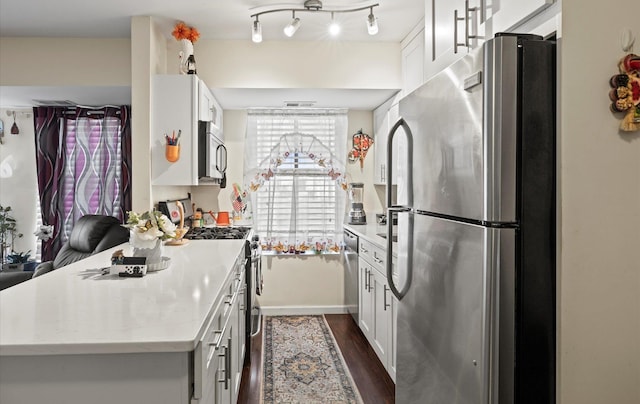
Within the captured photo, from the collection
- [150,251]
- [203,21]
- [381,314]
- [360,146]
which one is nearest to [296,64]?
[203,21]

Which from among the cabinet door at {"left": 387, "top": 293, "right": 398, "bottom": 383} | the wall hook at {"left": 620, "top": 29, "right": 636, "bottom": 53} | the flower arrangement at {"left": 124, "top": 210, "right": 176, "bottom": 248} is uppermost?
the wall hook at {"left": 620, "top": 29, "right": 636, "bottom": 53}

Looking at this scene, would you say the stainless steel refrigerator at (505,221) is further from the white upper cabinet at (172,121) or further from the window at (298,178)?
the window at (298,178)

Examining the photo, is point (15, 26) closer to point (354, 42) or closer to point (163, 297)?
point (354, 42)

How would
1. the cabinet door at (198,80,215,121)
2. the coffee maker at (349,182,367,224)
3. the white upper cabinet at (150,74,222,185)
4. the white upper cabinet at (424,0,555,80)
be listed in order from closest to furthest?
1. the white upper cabinet at (424,0,555,80)
2. the white upper cabinet at (150,74,222,185)
3. the cabinet door at (198,80,215,121)
4. the coffee maker at (349,182,367,224)

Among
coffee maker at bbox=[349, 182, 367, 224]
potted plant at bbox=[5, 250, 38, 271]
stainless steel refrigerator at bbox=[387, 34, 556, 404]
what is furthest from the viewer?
coffee maker at bbox=[349, 182, 367, 224]

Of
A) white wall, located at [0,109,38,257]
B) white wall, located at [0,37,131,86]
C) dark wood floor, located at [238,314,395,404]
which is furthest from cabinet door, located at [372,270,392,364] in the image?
white wall, located at [0,109,38,257]

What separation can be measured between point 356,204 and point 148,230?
2.70 meters

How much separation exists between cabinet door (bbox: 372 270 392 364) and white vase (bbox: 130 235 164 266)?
4.90 feet

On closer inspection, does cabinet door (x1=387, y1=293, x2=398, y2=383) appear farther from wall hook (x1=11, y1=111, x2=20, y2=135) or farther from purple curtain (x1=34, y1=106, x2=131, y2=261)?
wall hook (x1=11, y1=111, x2=20, y2=135)

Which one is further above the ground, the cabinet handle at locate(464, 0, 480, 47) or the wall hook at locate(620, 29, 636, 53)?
the cabinet handle at locate(464, 0, 480, 47)

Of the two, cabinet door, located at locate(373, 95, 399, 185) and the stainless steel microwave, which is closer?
the stainless steel microwave

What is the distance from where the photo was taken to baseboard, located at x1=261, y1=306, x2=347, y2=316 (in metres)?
4.47

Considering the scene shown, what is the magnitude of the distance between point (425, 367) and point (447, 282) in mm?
425

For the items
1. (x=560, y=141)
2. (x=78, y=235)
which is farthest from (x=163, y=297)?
(x=78, y=235)
